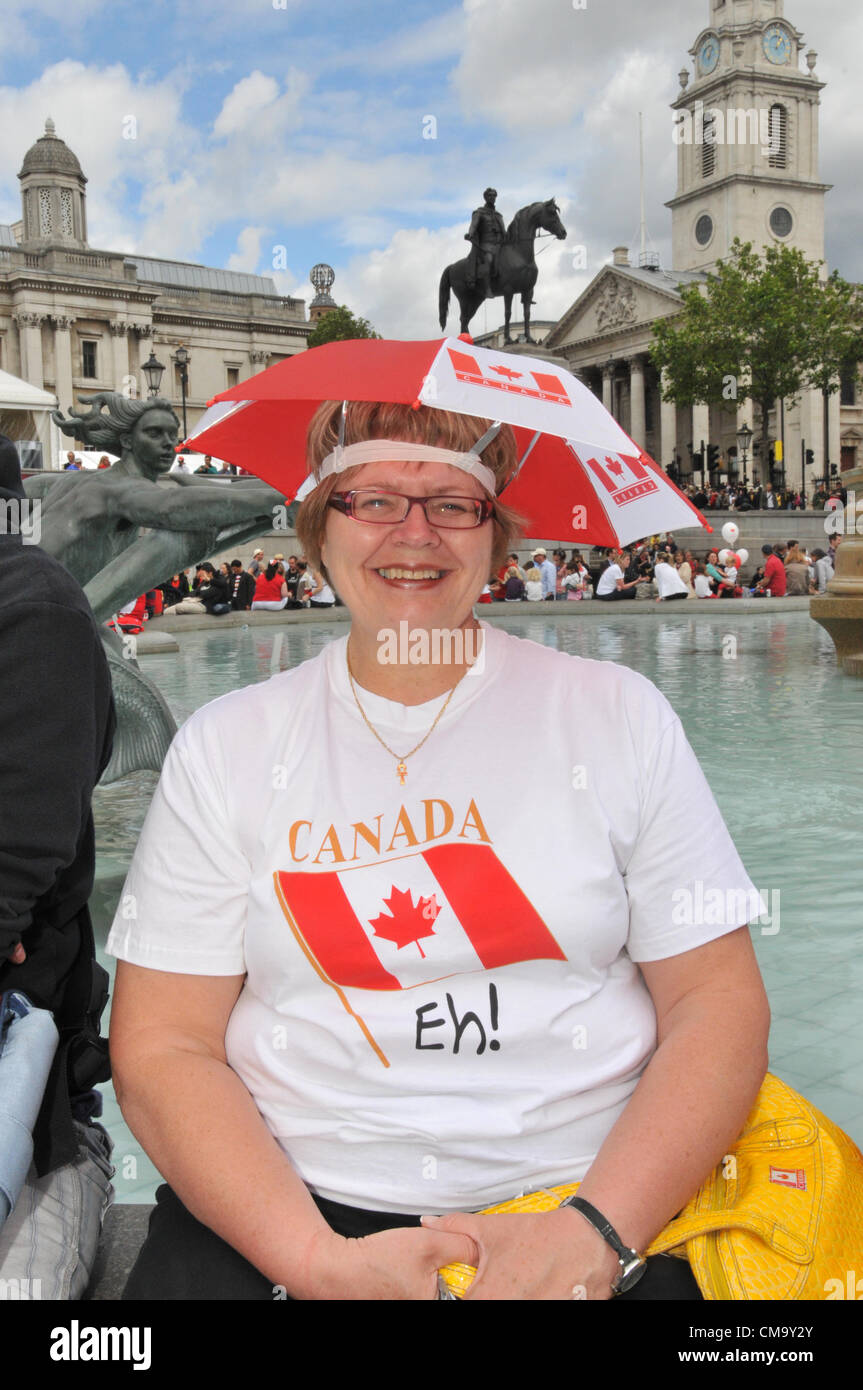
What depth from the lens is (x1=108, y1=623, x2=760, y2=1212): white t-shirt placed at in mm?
Answer: 1663

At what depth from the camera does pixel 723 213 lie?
80188 millimetres

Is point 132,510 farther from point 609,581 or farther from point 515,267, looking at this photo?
point 515,267

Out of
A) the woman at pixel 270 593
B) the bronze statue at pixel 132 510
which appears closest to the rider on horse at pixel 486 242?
the woman at pixel 270 593

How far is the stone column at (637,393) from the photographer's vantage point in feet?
240

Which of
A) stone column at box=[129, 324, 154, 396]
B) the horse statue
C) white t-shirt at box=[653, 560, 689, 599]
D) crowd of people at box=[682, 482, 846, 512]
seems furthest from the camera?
stone column at box=[129, 324, 154, 396]

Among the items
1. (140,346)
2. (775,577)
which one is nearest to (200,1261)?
(775,577)

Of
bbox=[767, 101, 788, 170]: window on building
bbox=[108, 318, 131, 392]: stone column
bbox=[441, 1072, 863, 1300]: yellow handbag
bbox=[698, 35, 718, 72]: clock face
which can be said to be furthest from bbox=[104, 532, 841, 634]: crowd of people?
bbox=[698, 35, 718, 72]: clock face

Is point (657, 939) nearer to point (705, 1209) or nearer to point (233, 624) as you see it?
point (705, 1209)

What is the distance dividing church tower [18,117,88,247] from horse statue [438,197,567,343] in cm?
3718

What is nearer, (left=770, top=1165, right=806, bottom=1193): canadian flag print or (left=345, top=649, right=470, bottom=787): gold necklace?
(left=770, top=1165, right=806, bottom=1193): canadian flag print

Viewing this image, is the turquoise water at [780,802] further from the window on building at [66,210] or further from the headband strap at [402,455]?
the window on building at [66,210]

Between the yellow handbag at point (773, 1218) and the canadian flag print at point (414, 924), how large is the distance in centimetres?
30

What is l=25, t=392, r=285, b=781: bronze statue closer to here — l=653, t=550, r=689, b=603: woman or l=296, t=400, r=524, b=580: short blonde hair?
l=296, t=400, r=524, b=580: short blonde hair

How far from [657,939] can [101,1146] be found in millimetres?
846
